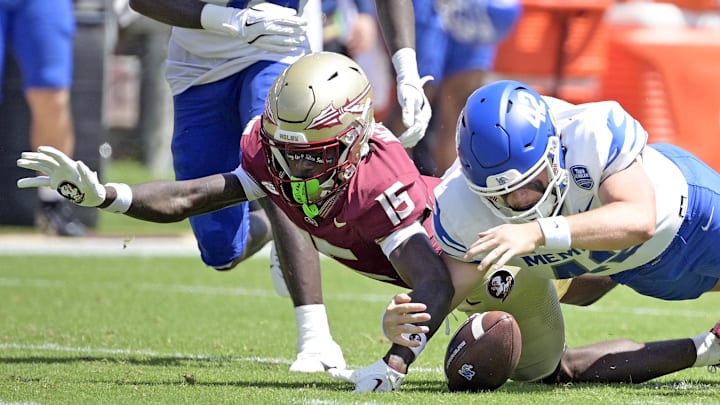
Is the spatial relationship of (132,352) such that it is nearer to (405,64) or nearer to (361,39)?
(405,64)

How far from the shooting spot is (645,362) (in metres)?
4.54

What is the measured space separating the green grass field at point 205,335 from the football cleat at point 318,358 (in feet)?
0.27

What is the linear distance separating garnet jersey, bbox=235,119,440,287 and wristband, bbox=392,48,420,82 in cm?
60

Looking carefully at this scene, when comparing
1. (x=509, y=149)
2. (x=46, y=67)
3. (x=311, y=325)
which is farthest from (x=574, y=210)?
(x=46, y=67)

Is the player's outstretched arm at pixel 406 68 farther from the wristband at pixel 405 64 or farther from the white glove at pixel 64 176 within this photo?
the white glove at pixel 64 176

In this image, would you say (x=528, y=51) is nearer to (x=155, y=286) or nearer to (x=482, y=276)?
(x=155, y=286)

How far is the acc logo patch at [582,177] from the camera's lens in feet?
13.0

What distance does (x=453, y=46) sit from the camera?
10.6 metres

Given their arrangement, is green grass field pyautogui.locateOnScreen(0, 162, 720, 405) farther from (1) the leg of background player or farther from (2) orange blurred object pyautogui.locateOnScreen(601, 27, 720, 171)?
(2) orange blurred object pyautogui.locateOnScreen(601, 27, 720, 171)

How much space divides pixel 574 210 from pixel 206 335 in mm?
2261

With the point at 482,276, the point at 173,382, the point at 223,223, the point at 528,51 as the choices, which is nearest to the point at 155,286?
the point at 223,223

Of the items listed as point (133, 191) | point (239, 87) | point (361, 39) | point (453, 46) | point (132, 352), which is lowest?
point (361, 39)

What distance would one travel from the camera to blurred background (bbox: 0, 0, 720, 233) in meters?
9.95

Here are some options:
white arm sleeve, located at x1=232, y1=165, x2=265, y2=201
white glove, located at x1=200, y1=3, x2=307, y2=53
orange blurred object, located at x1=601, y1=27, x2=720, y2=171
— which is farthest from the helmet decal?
orange blurred object, located at x1=601, y1=27, x2=720, y2=171
